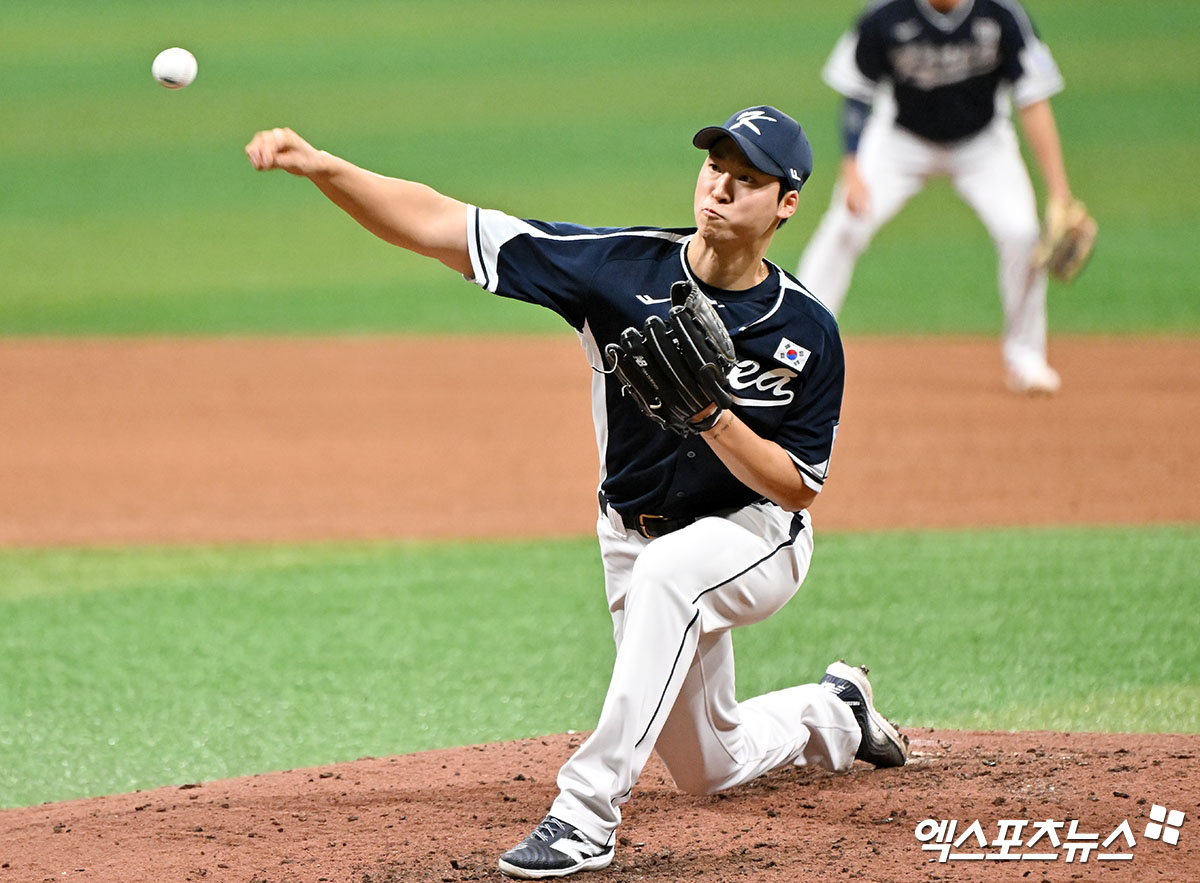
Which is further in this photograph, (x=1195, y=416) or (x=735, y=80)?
(x=735, y=80)

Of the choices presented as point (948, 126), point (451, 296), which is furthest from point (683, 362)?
point (451, 296)

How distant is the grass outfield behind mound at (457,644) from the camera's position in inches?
200

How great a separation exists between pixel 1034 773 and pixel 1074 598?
2.17 metres

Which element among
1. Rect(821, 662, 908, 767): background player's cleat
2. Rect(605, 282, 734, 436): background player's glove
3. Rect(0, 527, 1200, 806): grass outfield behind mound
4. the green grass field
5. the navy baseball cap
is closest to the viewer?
Rect(605, 282, 734, 436): background player's glove

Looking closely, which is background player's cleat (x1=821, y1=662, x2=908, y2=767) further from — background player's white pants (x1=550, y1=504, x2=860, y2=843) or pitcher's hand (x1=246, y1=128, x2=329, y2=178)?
pitcher's hand (x1=246, y1=128, x2=329, y2=178)

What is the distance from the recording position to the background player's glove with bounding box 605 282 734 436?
3471 mm

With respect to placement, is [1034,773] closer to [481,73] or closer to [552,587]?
[552,587]

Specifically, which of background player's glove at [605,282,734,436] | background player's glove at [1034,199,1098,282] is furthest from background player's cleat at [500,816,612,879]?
background player's glove at [1034,199,1098,282]

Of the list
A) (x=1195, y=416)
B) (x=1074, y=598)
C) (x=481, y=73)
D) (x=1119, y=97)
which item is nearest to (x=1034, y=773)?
(x=1074, y=598)

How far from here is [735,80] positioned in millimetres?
24141

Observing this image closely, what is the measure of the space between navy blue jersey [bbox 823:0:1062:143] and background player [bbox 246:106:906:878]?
5.51 m

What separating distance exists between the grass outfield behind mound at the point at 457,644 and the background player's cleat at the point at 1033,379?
286cm

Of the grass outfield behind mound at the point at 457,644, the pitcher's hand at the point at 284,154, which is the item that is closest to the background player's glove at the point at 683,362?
the pitcher's hand at the point at 284,154

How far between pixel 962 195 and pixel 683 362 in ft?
21.5
